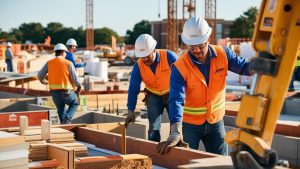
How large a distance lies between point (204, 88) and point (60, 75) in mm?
5351

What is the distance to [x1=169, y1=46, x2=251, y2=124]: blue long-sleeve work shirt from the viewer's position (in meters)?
5.83

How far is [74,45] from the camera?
1313 cm

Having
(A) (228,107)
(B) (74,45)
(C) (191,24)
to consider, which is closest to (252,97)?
(C) (191,24)

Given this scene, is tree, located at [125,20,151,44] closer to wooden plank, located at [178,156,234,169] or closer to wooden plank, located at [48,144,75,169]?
→ wooden plank, located at [48,144,75,169]

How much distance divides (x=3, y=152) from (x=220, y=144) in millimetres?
2293

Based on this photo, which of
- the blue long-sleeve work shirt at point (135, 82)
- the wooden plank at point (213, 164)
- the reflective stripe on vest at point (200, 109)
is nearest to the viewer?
the wooden plank at point (213, 164)

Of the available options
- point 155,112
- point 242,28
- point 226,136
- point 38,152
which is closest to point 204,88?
point 226,136

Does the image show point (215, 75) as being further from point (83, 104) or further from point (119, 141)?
point (83, 104)

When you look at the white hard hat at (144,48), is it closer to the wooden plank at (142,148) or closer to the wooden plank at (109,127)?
the wooden plank at (142,148)

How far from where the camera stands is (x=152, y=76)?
7.99 m

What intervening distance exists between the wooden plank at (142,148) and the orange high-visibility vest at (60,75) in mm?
2315

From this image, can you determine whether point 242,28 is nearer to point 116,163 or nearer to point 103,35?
point 103,35

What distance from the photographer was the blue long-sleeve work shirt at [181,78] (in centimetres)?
583

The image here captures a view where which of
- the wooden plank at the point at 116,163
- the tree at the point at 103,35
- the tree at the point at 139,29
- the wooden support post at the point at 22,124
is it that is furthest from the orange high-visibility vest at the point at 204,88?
the tree at the point at 103,35
